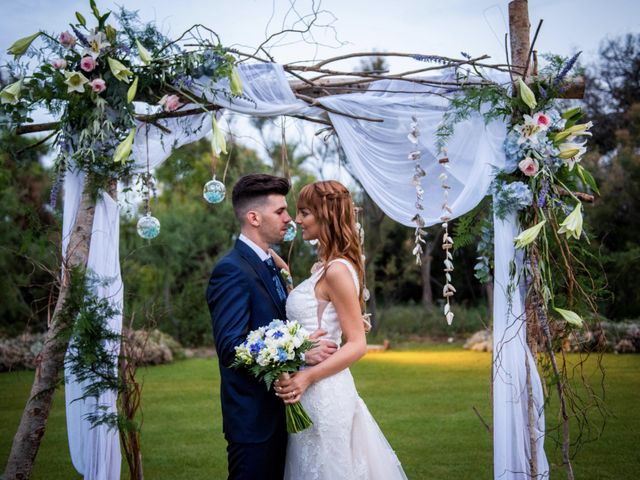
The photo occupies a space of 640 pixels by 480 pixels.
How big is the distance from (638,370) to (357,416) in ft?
30.2

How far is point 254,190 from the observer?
319 cm

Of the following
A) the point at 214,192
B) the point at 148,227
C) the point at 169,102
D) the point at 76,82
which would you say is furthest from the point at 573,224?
the point at 76,82

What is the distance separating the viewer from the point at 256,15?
445cm

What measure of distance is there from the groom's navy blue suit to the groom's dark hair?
0.82 feet

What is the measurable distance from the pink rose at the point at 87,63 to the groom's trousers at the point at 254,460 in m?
2.41

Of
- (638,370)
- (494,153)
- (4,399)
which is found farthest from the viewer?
(638,370)

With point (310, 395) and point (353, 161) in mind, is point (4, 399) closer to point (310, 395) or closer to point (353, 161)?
point (353, 161)

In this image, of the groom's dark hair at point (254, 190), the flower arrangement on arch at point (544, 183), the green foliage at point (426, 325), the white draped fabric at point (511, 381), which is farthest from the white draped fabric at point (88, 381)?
the green foliage at point (426, 325)

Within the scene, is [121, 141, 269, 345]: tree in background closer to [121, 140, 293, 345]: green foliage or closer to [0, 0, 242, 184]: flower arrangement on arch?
[121, 140, 293, 345]: green foliage

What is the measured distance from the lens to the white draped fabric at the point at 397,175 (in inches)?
160

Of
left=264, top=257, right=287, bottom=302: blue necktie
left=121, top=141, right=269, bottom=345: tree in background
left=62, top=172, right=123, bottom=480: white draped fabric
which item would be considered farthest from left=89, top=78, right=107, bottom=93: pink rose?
left=121, top=141, right=269, bottom=345: tree in background

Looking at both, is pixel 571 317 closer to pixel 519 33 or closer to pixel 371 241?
pixel 519 33

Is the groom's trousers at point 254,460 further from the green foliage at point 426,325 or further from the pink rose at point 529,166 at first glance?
the green foliage at point 426,325

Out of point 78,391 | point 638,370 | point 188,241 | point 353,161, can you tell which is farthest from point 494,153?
point 188,241
